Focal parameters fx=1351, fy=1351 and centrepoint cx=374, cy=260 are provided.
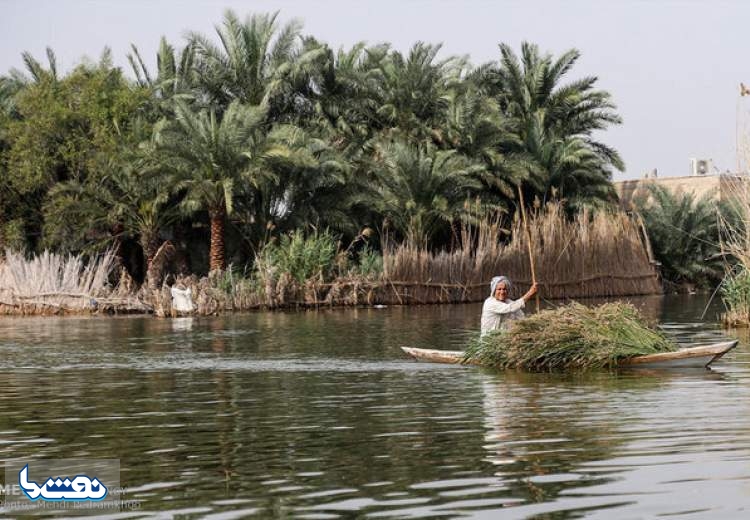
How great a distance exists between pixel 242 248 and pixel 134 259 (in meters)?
4.84

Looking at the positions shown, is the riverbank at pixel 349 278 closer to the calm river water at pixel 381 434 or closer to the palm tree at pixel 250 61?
the palm tree at pixel 250 61

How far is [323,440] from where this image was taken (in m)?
11.3

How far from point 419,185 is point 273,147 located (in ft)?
18.4

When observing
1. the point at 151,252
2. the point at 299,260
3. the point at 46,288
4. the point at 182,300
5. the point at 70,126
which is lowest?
the point at 182,300

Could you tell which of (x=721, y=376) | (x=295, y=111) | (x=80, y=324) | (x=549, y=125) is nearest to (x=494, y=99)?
(x=549, y=125)

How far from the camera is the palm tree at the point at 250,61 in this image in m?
46.1

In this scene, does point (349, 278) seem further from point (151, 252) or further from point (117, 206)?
point (117, 206)

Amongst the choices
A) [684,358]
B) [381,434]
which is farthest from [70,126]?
[381,434]

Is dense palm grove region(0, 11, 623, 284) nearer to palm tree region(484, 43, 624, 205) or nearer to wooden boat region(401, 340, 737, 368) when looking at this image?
palm tree region(484, 43, 624, 205)

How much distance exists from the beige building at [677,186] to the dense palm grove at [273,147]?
22.5 ft

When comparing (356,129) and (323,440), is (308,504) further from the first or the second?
(356,129)

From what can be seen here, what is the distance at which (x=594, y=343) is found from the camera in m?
17.0

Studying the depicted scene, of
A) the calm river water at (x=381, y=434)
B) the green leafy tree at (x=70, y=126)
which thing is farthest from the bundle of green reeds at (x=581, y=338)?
the green leafy tree at (x=70, y=126)

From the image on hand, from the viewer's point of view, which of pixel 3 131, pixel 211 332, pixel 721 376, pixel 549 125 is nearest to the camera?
pixel 721 376
